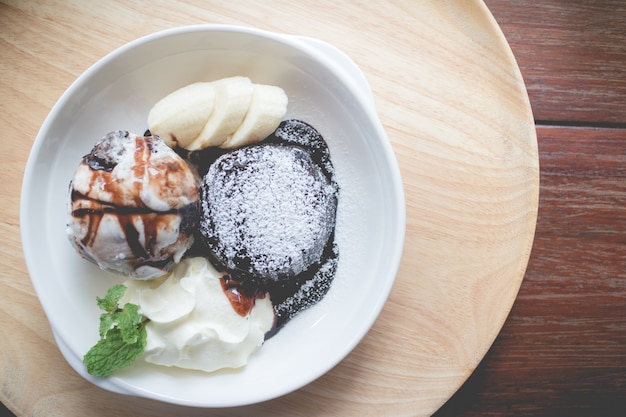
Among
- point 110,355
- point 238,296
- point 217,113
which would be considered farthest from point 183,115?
point 110,355

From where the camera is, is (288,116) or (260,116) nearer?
(260,116)

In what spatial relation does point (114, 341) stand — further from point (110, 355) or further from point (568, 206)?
point (568, 206)

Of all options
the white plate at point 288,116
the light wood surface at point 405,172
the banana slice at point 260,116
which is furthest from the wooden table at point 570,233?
the banana slice at point 260,116

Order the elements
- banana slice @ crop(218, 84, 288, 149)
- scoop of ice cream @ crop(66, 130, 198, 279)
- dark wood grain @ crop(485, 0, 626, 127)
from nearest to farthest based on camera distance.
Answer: scoop of ice cream @ crop(66, 130, 198, 279), banana slice @ crop(218, 84, 288, 149), dark wood grain @ crop(485, 0, 626, 127)


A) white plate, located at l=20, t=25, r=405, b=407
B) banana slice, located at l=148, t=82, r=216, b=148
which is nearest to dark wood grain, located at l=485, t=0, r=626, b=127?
white plate, located at l=20, t=25, r=405, b=407

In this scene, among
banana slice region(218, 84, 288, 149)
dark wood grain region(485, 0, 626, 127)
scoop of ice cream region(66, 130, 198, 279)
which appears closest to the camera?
scoop of ice cream region(66, 130, 198, 279)

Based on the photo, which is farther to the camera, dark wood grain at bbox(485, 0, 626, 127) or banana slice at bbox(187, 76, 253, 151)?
dark wood grain at bbox(485, 0, 626, 127)

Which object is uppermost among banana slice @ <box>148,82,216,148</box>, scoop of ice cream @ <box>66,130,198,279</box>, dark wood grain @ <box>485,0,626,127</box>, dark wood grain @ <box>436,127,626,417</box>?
dark wood grain @ <box>485,0,626,127</box>

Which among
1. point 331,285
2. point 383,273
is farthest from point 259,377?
point 383,273

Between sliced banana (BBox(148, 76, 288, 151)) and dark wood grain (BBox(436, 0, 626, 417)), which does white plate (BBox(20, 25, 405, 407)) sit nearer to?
sliced banana (BBox(148, 76, 288, 151))
